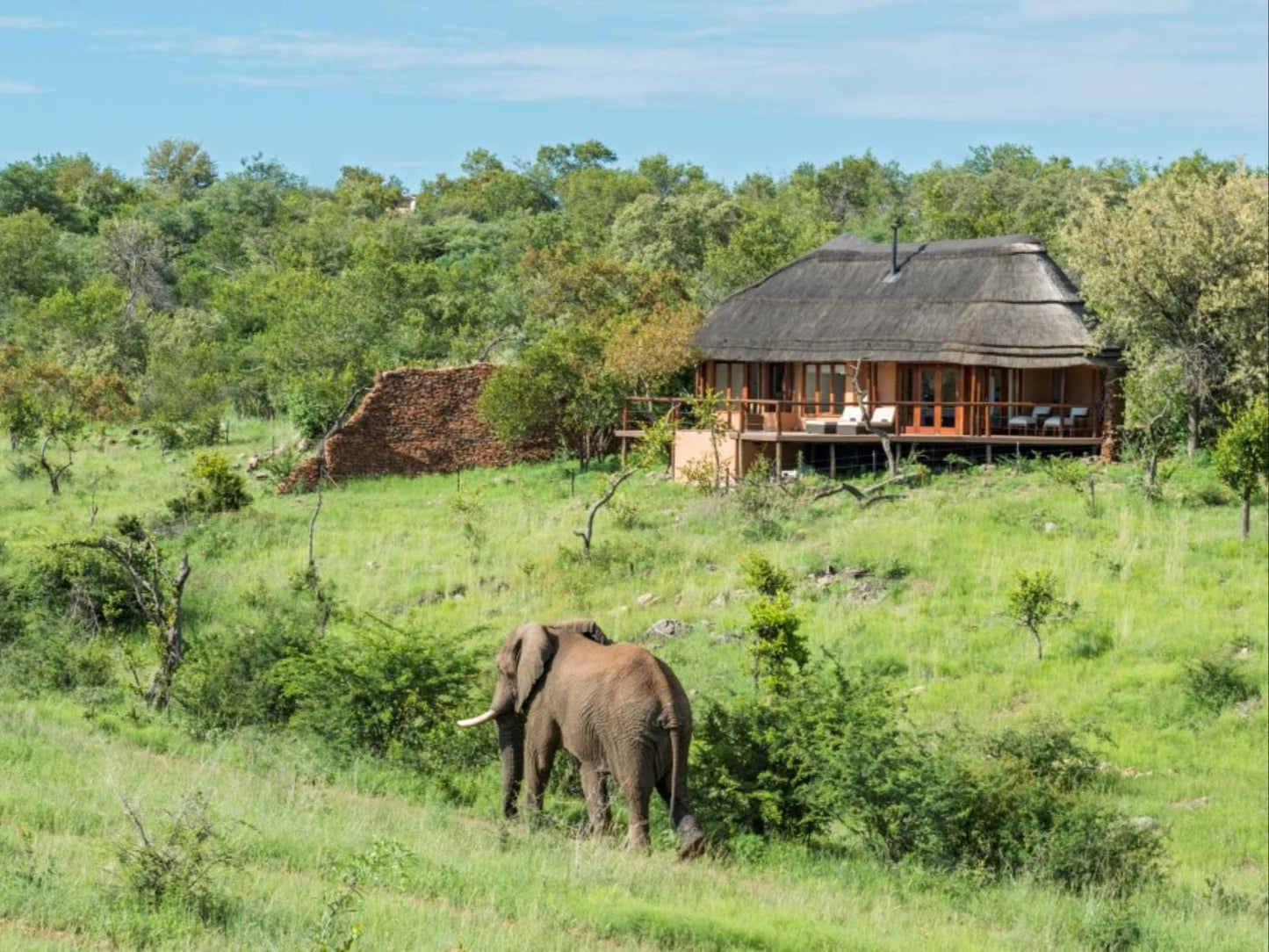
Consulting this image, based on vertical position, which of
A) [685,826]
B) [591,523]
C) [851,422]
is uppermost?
[851,422]

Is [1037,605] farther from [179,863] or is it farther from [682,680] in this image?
[179,863]

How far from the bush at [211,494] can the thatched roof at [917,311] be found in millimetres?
10325

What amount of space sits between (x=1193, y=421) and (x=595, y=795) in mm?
20457

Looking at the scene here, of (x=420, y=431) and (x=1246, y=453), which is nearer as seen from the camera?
(x=1246, y=453)

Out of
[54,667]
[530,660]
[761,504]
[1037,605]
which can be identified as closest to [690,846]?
[530,660]

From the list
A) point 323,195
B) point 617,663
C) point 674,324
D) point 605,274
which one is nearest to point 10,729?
point 617,663

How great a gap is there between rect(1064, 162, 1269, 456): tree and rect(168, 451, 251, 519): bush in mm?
15250

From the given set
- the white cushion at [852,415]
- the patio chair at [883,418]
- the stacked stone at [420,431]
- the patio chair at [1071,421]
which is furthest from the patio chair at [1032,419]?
the stacked stone at [420,431]

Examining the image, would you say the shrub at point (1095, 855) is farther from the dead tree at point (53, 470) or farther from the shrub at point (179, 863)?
the dead tree at point (53, 470)

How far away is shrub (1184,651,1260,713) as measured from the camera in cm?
1895

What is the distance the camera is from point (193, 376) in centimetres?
4166

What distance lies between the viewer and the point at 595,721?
12.2 meters

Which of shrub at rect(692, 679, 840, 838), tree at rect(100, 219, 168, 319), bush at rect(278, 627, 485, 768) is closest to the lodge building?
bush at rect(278, 627, 485, 768)

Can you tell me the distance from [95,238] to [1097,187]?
122 ft
